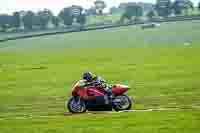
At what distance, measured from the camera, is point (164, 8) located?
16950cm

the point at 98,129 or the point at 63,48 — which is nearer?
the point at 98,129

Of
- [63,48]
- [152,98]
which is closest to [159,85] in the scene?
[152,98]

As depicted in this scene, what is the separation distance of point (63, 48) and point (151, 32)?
80.5 ft

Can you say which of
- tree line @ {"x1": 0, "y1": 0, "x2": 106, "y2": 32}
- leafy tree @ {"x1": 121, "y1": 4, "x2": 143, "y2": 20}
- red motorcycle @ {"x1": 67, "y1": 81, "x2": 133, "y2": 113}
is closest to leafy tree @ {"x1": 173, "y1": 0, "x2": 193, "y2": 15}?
leafy tree @ {"x1": 121, "y1": 4, "x2": 143, "y2": 20}

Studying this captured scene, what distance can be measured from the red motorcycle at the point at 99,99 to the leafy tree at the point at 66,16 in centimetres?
13615

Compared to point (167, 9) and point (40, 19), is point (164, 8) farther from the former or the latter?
point (40, 19)

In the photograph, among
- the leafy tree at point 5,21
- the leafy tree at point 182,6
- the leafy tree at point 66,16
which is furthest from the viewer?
the leafy tree at point 182,6

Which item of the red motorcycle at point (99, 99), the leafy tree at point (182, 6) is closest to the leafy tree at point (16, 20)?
the leafy tree at point (182, 6)

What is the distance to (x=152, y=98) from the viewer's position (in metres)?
25.3

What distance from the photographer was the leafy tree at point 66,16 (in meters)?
160

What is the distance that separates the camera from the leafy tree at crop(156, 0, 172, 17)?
16525 centimetres

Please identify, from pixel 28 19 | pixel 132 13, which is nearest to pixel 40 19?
pixel 28 19

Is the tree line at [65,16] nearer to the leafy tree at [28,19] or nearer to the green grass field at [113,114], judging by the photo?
the leafy tree at [28,19]

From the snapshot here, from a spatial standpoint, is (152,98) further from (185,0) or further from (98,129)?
(185,0)
